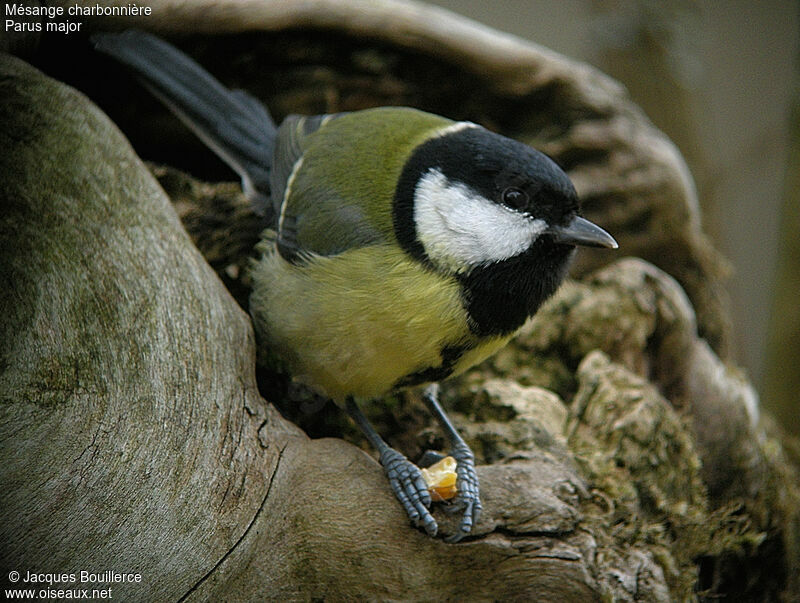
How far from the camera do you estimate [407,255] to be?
142 cm

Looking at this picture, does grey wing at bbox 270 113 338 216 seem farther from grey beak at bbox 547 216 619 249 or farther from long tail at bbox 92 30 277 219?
grey beak at bbox 547 216 619 249

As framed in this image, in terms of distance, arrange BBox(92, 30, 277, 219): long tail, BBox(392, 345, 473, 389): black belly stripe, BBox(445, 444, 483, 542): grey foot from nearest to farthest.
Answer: BBox(445, 444, 483, 542): grey foot < BBox(392, 345, 473, 389): black belly stripe < BBox(92, 30, 277, 219): long tail

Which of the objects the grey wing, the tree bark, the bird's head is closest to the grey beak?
the bird's head

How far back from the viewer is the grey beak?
1370mm

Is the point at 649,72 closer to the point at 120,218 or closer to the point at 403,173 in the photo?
the point at 403,173

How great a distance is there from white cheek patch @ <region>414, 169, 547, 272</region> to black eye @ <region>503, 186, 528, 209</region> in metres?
0.01

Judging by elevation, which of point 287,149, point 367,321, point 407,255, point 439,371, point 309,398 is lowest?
point 309,398

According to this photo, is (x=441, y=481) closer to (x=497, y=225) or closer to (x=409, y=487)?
(x=409, y=487)

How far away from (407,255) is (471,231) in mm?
141

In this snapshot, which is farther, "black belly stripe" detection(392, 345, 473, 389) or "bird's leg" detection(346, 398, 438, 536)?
"black belly stripe" detection(392, 345, 473, 389)

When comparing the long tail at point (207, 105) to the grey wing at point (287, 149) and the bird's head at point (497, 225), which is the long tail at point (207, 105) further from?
the bird's head at point (497, 225)

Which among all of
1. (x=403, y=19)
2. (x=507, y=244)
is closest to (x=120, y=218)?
(x=507, y=244)

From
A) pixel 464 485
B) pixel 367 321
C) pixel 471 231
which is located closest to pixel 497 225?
pixel 471 231

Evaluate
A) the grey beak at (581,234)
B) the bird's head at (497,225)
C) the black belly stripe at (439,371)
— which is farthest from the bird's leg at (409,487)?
the grey beak at (581,234)
